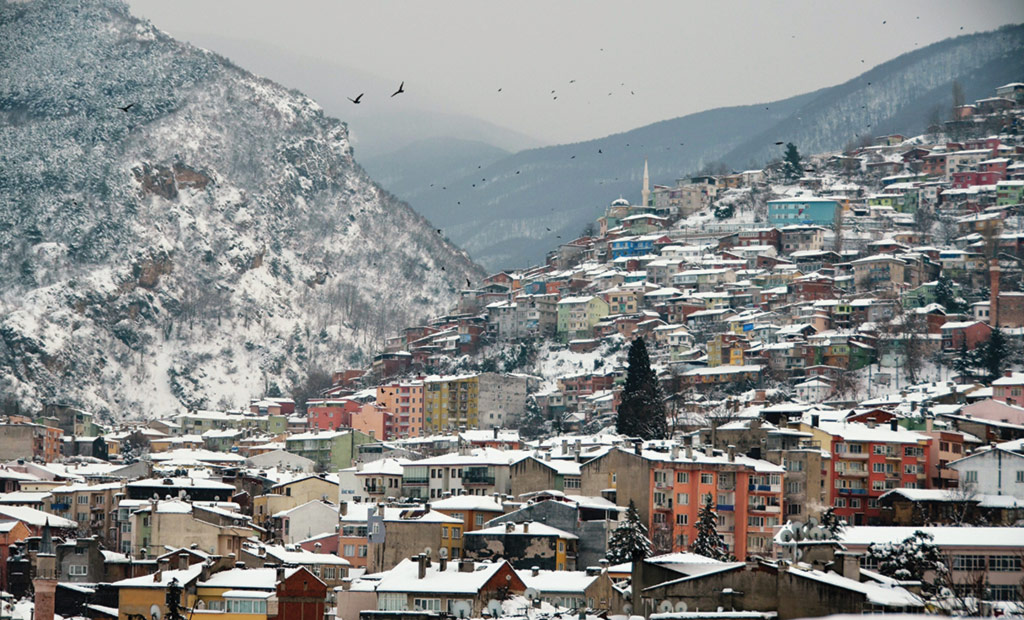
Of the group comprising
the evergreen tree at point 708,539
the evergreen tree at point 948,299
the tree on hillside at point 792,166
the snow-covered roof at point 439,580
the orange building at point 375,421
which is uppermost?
the tree on hillside at point 792,166

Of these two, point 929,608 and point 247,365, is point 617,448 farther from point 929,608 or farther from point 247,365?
point 247,365

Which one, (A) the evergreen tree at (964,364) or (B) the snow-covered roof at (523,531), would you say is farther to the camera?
(A) the evergreen tree at (964,364)

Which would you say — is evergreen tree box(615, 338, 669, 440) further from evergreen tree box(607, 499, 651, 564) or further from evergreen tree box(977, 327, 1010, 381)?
evergreen tree box(977, 327, 1010, 381)

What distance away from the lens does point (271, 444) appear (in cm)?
10694

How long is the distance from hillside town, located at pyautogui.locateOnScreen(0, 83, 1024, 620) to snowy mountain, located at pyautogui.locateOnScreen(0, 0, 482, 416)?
389 inches

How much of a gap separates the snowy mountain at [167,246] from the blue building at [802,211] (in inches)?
1615

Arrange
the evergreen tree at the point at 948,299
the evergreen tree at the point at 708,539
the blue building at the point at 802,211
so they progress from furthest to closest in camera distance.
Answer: the blue building at the point at 802,211 → the evergreen tree at the point at 948,299 → the evergreen tree at the point at 708,539

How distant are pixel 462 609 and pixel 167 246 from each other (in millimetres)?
130017

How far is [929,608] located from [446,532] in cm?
2746

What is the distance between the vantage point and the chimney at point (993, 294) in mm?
115000

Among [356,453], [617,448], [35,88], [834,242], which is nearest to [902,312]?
[834,242]

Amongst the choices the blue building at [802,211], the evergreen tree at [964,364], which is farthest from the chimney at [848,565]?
the blue building at [802,211]

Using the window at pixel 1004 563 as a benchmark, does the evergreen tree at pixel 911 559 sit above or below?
above

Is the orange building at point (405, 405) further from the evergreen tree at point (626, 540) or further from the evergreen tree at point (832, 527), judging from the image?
the evergreen tree at point (832, 527)
